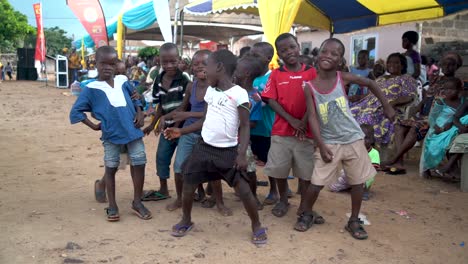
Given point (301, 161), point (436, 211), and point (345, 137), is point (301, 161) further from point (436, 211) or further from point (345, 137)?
point (436, 211)

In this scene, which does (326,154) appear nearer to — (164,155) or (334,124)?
(334,124)

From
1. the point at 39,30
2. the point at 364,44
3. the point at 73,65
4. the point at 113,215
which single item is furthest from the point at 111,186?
the point at 39,30

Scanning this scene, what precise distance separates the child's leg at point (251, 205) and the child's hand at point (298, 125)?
68 centimetres

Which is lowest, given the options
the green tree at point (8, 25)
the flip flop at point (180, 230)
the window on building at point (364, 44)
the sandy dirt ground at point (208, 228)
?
the sandy dirt ground at point (208, 228)

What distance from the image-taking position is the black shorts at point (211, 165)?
125 inches

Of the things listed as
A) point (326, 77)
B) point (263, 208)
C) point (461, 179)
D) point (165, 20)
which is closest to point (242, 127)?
point (326, 77)

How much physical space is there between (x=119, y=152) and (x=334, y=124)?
1830 mm

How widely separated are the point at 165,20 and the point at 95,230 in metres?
5.81

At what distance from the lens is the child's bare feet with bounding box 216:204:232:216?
12.7 ft

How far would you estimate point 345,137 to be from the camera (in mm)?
3328

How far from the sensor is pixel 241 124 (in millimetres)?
3162

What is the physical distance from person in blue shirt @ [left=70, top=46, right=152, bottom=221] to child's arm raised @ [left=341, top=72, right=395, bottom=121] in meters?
1.79

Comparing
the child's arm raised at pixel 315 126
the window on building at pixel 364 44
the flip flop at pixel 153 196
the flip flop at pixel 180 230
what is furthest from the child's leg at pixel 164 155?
the window on building at pixel 364 44

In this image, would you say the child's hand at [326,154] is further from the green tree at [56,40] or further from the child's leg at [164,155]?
the green tree at [56,40]
